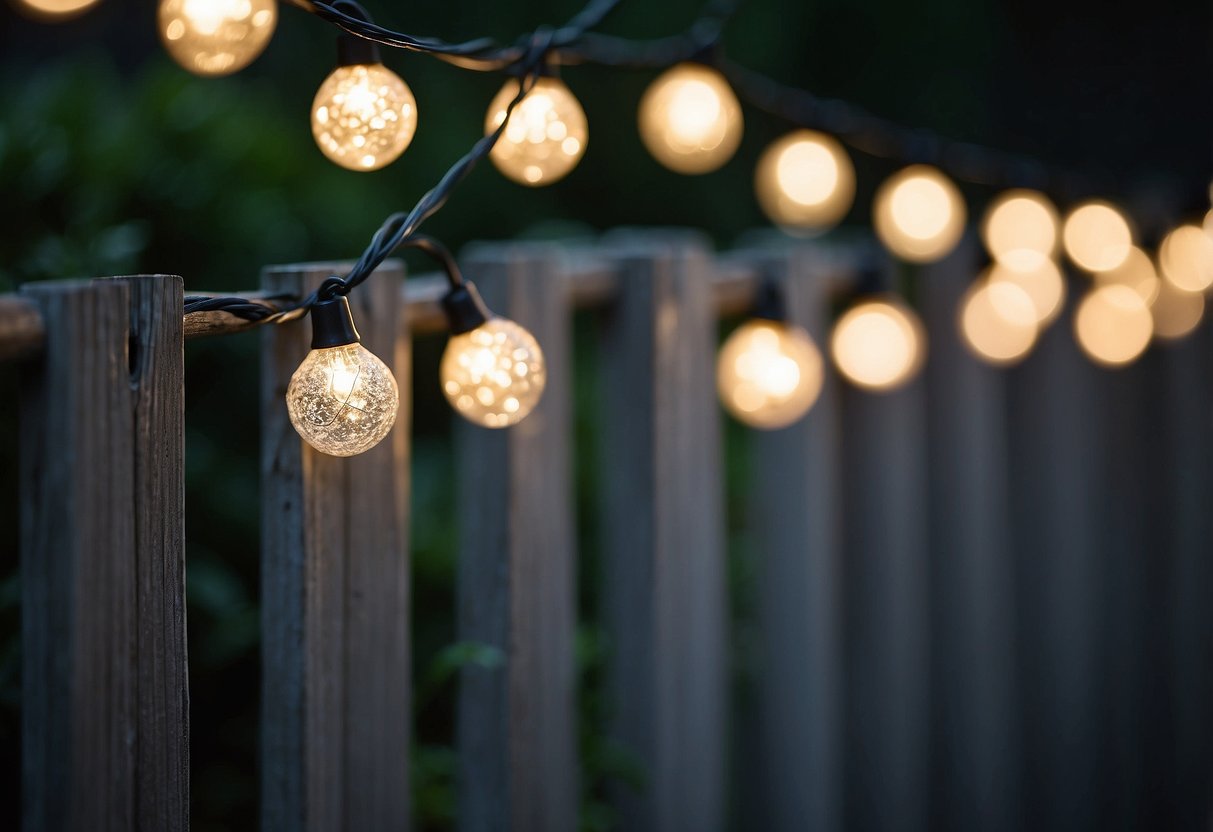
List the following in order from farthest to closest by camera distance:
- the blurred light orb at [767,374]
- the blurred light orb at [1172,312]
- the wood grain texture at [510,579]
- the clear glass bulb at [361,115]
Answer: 1. the blurred light orb at [1172,312]
2. the blurred light orb at [767,374]
3. the wood grain texture at [510,579]
4. the clear glass bulb at [361,115]

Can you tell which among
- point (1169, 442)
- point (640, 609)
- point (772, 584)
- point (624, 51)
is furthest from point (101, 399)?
point (1169, 442)

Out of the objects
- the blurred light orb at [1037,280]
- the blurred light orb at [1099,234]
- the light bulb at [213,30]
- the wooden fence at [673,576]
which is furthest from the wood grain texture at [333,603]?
the blurred light orb at [1099,234]

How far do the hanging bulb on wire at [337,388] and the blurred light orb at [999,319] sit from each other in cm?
179

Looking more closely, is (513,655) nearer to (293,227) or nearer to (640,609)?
(640,609)

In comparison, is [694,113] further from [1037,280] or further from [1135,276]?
[1135,276]

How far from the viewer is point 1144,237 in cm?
312

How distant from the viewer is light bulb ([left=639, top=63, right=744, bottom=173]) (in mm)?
1862

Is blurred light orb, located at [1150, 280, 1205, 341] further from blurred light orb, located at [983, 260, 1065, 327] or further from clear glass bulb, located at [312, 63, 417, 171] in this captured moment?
clear glass bulb, located at [312, 63, 417, 171]

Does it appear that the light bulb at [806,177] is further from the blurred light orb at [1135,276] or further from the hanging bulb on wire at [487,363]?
the hanging bulb on wire at [487,363]

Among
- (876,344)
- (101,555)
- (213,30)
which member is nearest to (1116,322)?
(876,344)

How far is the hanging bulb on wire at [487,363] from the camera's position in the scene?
1238mm

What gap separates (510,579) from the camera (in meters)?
1.55

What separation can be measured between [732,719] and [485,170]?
6.14ft

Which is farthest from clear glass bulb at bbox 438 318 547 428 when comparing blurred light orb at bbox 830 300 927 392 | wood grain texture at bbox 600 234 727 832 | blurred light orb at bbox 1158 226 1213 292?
blurred light orb at bbox 1158 226 1213 292
